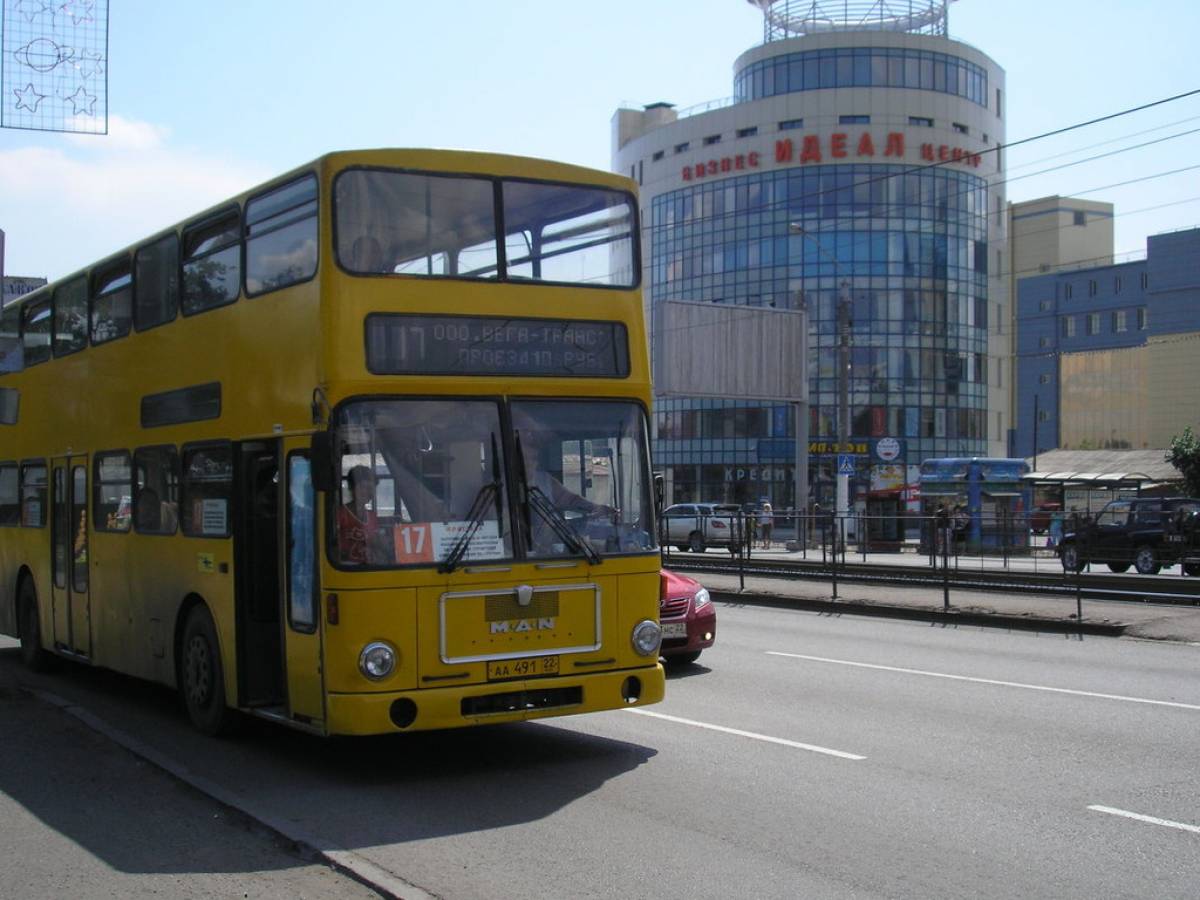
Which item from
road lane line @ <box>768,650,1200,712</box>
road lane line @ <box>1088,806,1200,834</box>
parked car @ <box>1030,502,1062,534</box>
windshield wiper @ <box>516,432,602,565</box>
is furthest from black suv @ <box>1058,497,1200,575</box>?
windshield wiper @ <box>516,432,602,565</box>

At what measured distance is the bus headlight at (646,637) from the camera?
9.00 metres

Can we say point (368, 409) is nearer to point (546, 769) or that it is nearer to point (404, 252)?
point (404, 252)

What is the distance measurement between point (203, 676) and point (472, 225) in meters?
4.22

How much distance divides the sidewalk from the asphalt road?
161 inches

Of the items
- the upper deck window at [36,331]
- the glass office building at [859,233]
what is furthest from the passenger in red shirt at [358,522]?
the glass office building at [859,233]

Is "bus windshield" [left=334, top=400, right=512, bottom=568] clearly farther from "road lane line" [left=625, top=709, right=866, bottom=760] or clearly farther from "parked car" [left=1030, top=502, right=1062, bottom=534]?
"parked car" [left=1030, top=502, right=1062, bottom=534]

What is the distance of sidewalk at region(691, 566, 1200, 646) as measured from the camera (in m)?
17.2

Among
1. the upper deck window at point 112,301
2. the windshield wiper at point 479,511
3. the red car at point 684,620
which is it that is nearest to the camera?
the windshield wiper at point 479,511

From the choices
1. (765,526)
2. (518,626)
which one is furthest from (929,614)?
(765,526)

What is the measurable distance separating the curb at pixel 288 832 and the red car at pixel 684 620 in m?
5.35

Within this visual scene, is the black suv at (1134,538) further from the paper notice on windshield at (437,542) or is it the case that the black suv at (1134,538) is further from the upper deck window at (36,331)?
the upper deck window at (36,331)

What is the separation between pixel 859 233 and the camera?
7138 centimetres

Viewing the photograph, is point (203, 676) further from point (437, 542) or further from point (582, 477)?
point (582, 477)

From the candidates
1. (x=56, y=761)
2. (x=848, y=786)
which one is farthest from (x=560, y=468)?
(x=56, y=761)
